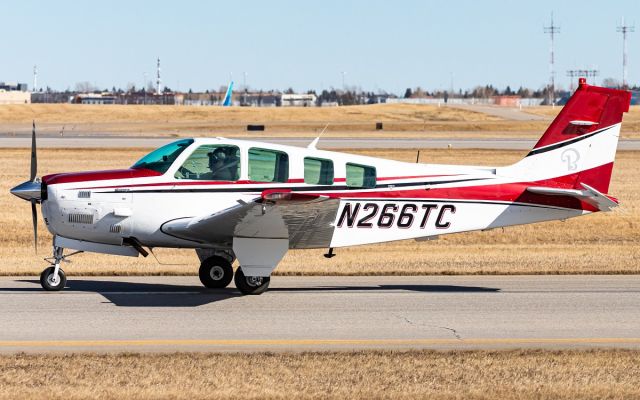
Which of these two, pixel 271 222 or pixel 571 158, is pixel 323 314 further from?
pixel 571 158

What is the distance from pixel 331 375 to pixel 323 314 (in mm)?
3249

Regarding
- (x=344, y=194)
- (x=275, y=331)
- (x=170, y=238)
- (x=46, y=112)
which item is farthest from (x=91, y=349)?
(x=46, y=112)

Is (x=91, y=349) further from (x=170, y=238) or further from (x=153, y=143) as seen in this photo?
(x=153, y=143)

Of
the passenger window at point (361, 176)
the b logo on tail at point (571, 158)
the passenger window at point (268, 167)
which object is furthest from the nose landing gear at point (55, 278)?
the b logo on tail at point (571, 158)

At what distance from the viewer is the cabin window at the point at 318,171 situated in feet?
46.3

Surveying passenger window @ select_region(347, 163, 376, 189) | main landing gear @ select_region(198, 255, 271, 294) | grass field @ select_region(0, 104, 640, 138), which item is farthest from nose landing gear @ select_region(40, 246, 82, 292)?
grass field @ select_region(0, 104, 640, 138)

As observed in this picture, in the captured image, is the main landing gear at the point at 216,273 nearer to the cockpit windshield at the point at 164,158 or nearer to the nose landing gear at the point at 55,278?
the cockpit windshield at the point at 164,158

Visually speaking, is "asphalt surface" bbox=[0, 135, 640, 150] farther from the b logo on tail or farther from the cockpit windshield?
the cockpit windshield

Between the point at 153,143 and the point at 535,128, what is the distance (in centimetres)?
4112

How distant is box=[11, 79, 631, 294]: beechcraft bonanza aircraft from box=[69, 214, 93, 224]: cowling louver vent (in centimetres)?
1

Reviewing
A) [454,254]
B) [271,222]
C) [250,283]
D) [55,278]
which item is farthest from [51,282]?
[454,254]

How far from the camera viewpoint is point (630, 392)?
8.96 meters

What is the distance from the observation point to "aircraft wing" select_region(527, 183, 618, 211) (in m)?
14.5

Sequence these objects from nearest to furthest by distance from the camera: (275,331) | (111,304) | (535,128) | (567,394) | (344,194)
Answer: (567,394) < (275,331) < (111,304) < (344,194) < (535,128)
